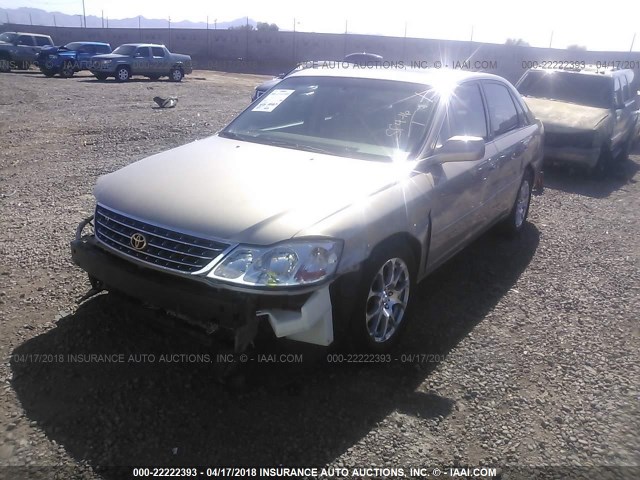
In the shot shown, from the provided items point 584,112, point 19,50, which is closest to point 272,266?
point 584,112

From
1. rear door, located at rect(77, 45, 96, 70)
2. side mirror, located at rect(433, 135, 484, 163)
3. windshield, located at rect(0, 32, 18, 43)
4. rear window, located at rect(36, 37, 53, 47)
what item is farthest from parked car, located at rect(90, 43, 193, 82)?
side mirror, located at rect(433, 135, 484, 163)

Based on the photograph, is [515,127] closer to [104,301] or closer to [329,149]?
[329,149]

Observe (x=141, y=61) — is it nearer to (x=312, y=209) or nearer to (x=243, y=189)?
(x=243, y=189)

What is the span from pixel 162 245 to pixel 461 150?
6.64ft

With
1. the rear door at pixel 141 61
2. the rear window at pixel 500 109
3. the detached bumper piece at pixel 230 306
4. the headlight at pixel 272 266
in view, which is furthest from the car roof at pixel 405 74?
the rear door at pixel 141 61

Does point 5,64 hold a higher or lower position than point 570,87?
lower

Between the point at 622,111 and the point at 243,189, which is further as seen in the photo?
→ the point at 622,111

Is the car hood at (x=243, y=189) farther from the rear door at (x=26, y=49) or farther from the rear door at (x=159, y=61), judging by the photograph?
the rear door at (x=26, y=49)

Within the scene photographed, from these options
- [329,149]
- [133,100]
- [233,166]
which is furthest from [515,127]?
[133,100]

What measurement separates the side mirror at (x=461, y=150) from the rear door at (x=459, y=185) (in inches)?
4.5

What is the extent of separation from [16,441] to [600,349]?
358 centimetres

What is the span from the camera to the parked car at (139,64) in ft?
77.0

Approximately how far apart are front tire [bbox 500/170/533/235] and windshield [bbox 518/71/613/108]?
4776mm

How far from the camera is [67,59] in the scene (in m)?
24.6
